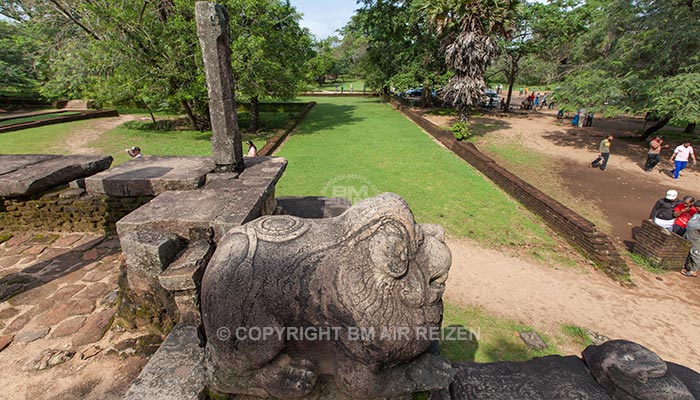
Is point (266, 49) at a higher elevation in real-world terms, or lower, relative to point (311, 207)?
higher

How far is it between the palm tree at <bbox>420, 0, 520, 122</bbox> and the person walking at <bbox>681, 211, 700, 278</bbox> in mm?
11343

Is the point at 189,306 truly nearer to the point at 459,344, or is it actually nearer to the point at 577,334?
the point at 459,344

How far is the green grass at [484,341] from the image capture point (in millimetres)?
4027

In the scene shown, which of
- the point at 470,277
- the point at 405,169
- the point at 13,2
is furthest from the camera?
the point at 13,2

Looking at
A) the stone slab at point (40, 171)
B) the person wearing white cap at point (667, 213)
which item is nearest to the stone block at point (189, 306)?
the stone slab at point (40, 171)

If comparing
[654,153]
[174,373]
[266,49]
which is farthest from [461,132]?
[174,373]

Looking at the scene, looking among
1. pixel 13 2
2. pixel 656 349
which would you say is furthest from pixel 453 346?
pixel 13 2

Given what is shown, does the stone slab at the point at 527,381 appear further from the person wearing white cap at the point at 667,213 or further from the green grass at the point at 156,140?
the green grass at the point at 156,140

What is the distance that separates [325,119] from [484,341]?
1794 cm

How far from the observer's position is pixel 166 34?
11.7m

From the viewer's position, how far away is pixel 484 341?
4250 mm

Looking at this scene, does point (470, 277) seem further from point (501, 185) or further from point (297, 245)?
point (501, 185)

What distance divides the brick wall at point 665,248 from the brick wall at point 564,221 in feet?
2.17

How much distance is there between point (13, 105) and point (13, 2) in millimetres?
→ 11399
